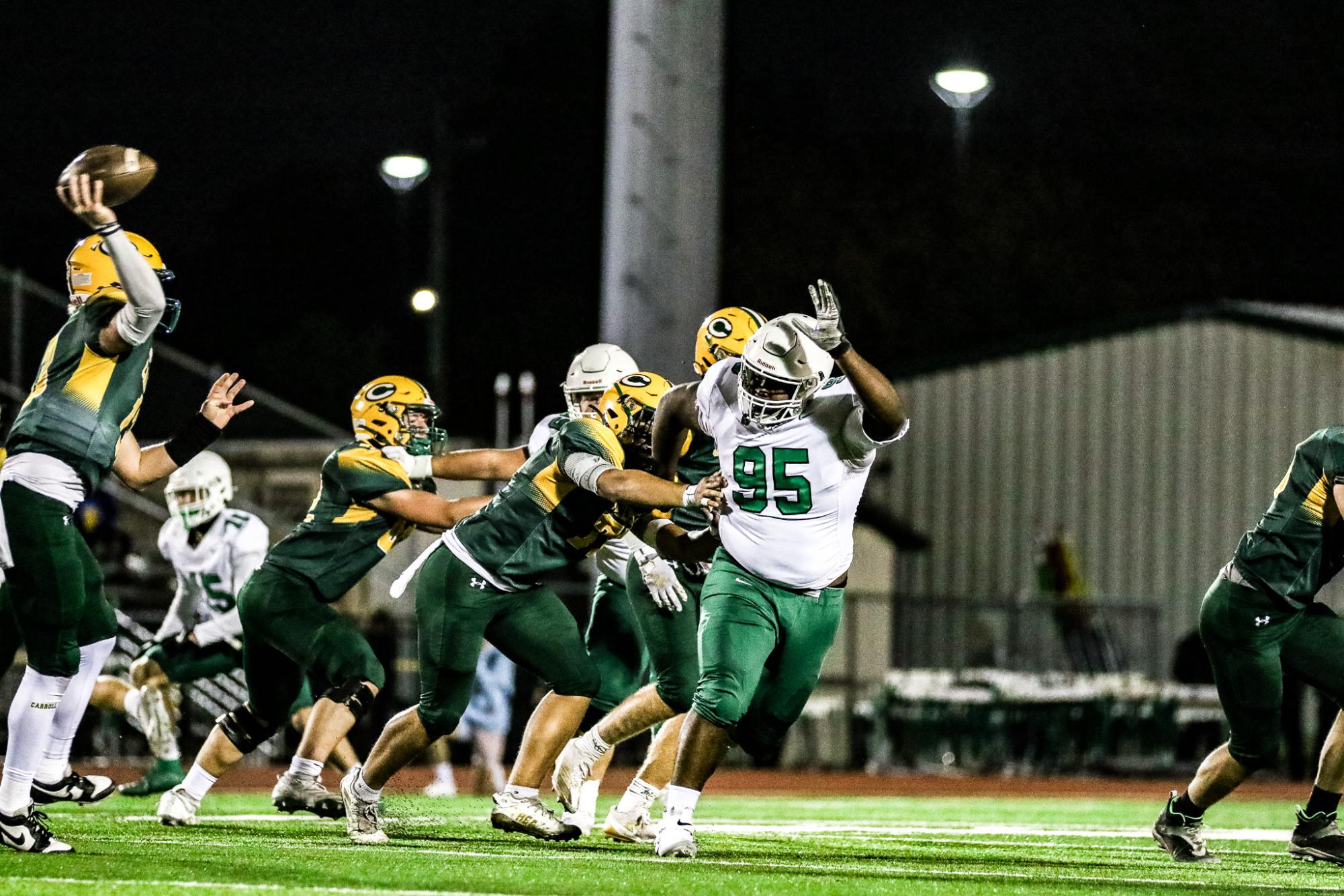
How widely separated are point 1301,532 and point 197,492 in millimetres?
5795

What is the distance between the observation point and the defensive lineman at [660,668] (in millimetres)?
8555

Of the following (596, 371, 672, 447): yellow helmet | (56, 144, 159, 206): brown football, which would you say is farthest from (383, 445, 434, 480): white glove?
(56, 144, 159, 206): brown football

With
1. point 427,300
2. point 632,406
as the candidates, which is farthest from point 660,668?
point 427,300

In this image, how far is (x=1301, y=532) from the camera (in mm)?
7953

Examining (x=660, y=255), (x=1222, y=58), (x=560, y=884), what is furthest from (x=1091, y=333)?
(x=1222, y=58)

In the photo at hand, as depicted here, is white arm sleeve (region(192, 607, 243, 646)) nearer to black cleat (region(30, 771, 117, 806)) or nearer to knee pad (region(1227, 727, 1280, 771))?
black cleat (region(30, 771, 117, 806))

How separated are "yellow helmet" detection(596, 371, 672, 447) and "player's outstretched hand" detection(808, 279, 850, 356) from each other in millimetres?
1293

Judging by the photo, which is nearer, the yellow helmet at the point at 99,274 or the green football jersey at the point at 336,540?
the yellow helmet at the point at 99,274

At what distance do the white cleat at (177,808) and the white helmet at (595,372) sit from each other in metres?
2.46

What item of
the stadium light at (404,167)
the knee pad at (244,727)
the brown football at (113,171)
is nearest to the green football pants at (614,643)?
the knee pad at (244,727)

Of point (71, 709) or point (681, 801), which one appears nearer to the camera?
point (681, 801)

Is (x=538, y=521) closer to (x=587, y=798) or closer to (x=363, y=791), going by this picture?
(x=363, y=791)

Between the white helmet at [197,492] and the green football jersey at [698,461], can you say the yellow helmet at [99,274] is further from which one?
the white helmet at [197,492]

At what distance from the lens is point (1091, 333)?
25.0m
